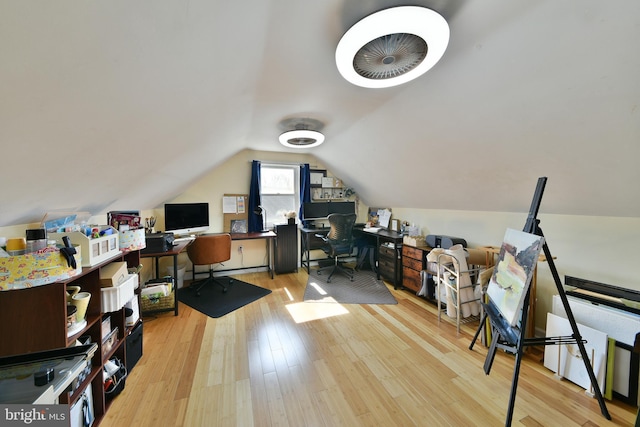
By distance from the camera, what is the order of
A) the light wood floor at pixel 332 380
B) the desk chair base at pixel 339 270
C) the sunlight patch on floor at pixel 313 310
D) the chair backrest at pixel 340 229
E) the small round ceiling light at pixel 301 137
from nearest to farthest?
the light wood floor at pixel 332 380 < the small round ceiling light at pixel 301 137 < the sunlight patch on floor at pixel 313 310 < the chair backrest at pixel 340 229 < the desk chair base at pixel 339 270

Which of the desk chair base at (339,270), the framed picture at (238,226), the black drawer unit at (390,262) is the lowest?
the desk chair base at (339,270)

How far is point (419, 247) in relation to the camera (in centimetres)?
Answer: 301

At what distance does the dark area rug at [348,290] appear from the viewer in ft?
9.84

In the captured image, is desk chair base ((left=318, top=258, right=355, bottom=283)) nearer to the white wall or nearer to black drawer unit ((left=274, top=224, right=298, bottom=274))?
black drawer unit ((left=274, top=224, right=298, bottom=274))

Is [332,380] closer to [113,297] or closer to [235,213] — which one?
[113,297]

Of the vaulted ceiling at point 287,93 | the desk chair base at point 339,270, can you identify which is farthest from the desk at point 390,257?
the vaulted ceiling at point 287,93

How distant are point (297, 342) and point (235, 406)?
0.73m

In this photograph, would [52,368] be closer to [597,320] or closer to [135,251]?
[135,251]

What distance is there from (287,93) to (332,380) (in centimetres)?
227

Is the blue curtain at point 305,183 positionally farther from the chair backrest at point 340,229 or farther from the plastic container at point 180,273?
the plastic container at point 180,273

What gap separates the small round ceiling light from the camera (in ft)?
8.07

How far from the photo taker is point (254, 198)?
396 centimetres

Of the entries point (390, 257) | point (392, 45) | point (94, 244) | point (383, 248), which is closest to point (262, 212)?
point (383, 248)

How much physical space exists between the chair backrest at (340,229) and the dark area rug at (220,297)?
1.25 m
